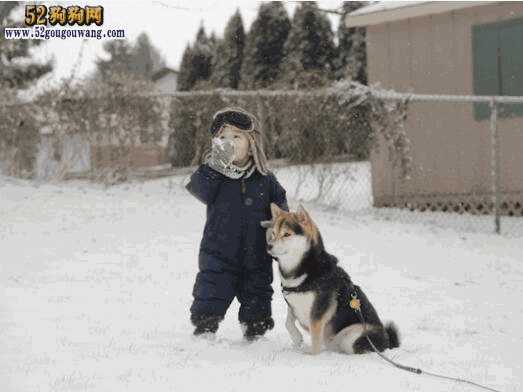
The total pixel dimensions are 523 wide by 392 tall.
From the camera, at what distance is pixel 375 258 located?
26.3 ft

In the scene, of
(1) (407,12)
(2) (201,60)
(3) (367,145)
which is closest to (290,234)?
(3) (367,145)

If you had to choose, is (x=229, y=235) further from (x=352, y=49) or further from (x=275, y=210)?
(x=352, y=49)

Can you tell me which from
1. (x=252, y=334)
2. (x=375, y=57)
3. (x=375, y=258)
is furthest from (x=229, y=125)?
(x=375, y=57)

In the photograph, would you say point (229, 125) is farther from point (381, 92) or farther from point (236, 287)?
point (381, 92)

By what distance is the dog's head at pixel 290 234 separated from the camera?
13.5 ft

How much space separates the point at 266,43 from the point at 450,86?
1612cm

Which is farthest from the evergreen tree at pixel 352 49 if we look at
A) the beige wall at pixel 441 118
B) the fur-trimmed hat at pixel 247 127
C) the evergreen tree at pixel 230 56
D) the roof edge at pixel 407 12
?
the fur-trimmed hat at pixel 247 127

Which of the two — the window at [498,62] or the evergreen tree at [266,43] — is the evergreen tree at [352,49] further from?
the window at [498,62]

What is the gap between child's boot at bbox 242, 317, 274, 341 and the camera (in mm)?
4609

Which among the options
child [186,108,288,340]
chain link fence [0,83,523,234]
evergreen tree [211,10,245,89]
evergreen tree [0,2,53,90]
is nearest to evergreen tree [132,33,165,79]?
evergreen tree [211,10,245,89]

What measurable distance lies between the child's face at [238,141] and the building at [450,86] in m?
7.24

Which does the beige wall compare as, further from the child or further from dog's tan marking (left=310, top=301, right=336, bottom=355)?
dog's tan marking (left=310, top=301, right=336, bottom=355)

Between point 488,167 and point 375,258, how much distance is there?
412 centimetres

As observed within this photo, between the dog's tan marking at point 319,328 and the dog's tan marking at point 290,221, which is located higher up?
the dog's tan marking at point 290,221
